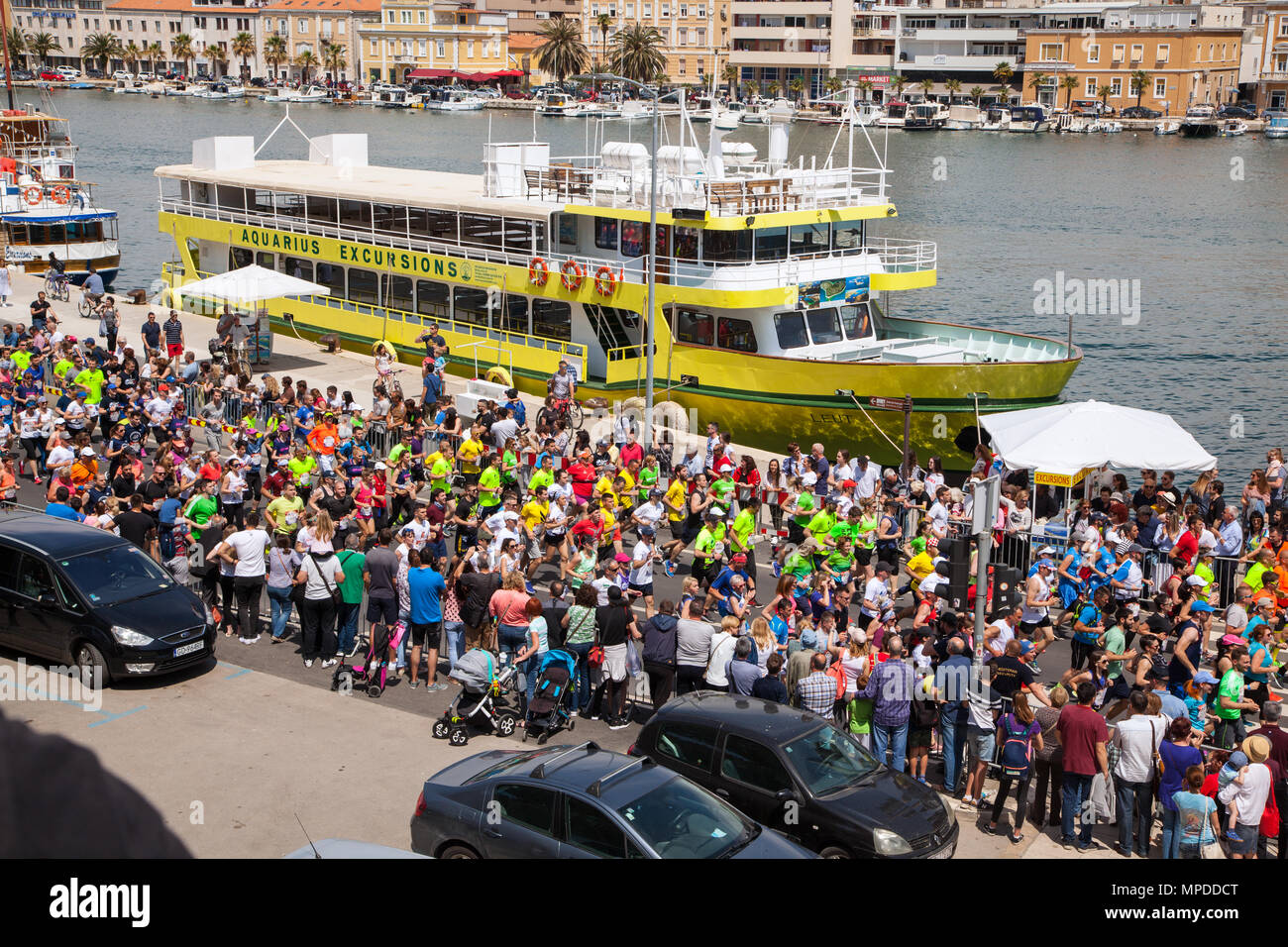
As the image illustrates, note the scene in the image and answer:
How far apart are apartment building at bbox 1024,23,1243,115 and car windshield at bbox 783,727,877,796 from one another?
504ft

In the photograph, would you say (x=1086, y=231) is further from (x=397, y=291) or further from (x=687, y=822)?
(x=687, y=822)

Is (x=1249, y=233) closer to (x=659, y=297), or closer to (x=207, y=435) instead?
(x=659, y=297)

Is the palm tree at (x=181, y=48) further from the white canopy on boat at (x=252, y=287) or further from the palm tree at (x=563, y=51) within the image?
the white canopy on boat at (x=252, y=287)

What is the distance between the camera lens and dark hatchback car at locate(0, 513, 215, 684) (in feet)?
44.9

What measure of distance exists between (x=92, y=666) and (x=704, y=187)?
17.4 metres

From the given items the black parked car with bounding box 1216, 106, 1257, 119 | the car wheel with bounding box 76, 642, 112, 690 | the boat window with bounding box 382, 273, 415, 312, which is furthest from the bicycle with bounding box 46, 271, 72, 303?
the black parked car with bounding box 1216, 106, 1257, 119

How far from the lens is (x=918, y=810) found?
10.5 m

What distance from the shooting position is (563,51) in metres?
163

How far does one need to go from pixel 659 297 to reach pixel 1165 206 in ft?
219

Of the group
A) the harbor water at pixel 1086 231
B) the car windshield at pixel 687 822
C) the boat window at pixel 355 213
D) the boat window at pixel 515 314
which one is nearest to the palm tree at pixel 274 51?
the harbor water at pixel 1086 231

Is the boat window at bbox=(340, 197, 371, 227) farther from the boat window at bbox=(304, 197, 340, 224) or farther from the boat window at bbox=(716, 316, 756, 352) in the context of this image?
the boat window at bbox=(716, 316, 756, 352)

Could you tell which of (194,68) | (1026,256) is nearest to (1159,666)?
(1026,256)

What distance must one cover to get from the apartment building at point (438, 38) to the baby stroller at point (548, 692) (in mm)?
170513

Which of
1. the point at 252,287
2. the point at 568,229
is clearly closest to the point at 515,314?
the point at 568,229
